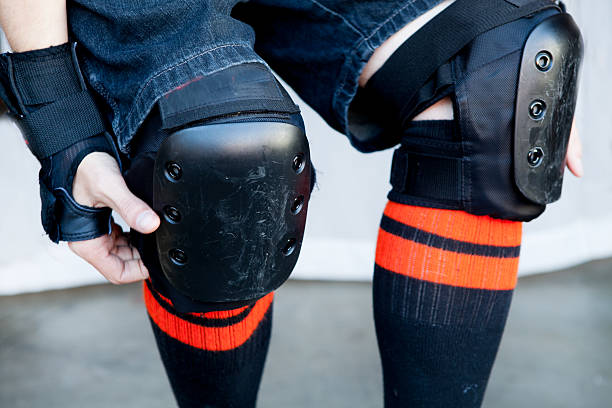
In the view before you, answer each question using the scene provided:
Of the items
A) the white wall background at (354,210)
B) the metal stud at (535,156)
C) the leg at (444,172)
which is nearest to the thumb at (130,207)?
the leg at (444,172)

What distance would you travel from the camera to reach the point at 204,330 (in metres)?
0.68

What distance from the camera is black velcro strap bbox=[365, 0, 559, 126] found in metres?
0.62

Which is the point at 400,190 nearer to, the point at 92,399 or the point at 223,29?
the point at 223,29

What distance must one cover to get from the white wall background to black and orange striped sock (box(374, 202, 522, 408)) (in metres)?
1.04

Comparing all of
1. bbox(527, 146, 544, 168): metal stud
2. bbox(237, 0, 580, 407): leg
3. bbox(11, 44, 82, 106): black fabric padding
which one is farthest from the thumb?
bbox(527, 146, 544, 168): metal stud

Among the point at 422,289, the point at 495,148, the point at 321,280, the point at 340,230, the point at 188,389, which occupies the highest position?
the point at 495,148

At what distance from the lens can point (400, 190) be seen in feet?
2.26

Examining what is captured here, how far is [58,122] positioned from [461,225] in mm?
432

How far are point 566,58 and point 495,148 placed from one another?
0.40ft

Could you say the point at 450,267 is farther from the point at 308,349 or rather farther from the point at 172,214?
the point at 308,349

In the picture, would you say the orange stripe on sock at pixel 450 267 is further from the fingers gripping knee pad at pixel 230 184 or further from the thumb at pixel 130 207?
the thumb at pixel 130 207

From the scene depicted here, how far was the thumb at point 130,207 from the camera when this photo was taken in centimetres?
54

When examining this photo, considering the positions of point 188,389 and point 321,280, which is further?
point 321,280

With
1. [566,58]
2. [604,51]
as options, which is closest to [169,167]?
[566,58]
